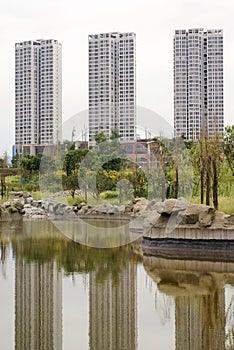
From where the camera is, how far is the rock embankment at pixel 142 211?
1254cm

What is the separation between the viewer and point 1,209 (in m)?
21.7

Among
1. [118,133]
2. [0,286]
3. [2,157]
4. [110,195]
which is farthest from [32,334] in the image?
[2,157]

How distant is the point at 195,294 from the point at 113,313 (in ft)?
4.86

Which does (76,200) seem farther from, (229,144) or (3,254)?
(3,254)

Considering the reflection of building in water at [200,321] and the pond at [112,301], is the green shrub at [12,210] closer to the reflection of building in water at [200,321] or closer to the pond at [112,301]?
the pond at [112,301]

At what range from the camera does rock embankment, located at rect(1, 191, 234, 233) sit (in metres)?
12.5

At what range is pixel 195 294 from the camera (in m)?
8.79

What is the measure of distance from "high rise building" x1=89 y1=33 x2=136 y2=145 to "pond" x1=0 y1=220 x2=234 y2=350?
187 inches

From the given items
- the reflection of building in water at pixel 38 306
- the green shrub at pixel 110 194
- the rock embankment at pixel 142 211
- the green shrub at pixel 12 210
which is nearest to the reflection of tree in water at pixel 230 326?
the reflection of building in water at pixel 38 306

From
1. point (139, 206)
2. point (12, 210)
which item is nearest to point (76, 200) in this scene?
point (12, 210)

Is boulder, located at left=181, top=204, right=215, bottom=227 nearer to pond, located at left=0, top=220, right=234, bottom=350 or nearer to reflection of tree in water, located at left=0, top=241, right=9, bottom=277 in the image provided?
pond, located at left=0, top=220, right=234, bottom=350

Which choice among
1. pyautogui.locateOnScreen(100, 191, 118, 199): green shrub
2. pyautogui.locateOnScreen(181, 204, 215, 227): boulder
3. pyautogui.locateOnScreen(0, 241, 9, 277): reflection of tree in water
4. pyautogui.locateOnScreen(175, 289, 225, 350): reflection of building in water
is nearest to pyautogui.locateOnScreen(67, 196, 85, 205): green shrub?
pyautogui.locateOnScreen(100, 191, 118, 199): green shrub

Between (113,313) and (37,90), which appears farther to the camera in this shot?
(37,90)

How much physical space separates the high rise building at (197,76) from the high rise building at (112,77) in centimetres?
388
